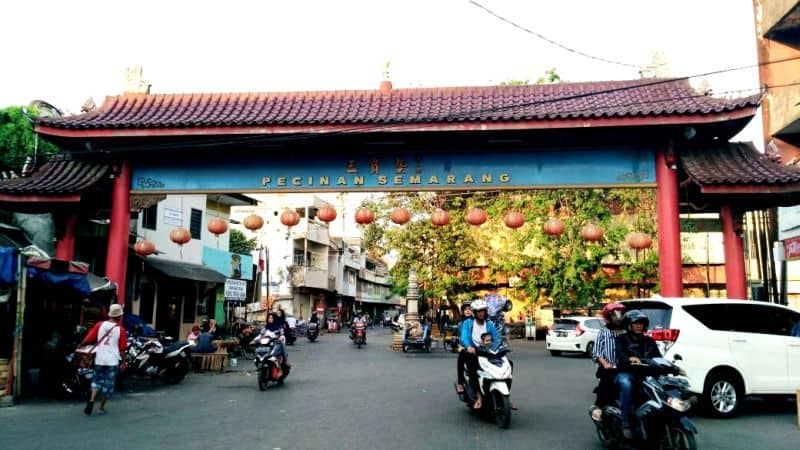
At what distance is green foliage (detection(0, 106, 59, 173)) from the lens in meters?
20.4

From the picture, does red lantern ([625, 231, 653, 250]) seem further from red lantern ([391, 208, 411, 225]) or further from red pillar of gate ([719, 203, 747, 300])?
red lantern ([391, 208, 411, 225])

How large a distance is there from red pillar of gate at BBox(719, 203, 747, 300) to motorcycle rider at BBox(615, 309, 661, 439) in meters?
6.60

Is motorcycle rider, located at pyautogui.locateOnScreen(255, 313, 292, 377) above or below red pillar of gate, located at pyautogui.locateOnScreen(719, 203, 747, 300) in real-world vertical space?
below

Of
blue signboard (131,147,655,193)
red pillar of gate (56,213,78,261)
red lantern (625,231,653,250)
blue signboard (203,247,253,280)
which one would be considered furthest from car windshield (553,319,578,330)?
red pillar of gate (56,213,78,261)

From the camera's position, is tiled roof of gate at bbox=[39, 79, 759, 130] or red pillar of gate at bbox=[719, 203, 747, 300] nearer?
red pillar of gate at bbox=[719, 203, 747, 300]

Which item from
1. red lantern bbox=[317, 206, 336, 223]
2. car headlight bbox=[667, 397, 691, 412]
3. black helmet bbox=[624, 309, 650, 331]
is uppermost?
red lantern bbox=[317, 206, 336, 223]

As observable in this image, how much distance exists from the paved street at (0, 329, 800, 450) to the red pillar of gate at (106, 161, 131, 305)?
2513mm

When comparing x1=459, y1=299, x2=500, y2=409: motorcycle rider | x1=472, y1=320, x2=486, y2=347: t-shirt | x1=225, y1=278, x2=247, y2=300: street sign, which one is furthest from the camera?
x1=225, y1=278, x2=247, y2=300: street sign

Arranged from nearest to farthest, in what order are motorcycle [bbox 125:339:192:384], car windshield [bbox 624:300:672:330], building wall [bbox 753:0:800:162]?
car windshield [bbox 624:300:672:330], motorcycle [bbox 125:339:192:384], building wall [bbox 753:0:800:162]

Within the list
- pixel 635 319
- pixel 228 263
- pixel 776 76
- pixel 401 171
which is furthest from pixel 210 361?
pixel 776 76

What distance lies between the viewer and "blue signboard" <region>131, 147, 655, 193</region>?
13.1 m

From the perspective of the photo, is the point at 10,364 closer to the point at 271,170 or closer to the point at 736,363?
the point at 271,170

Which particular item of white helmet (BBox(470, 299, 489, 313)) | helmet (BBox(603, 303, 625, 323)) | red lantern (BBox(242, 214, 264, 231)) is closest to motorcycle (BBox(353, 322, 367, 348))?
red lantern (BBox(242, 214, 264, 231))

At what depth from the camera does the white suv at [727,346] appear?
9.26m
